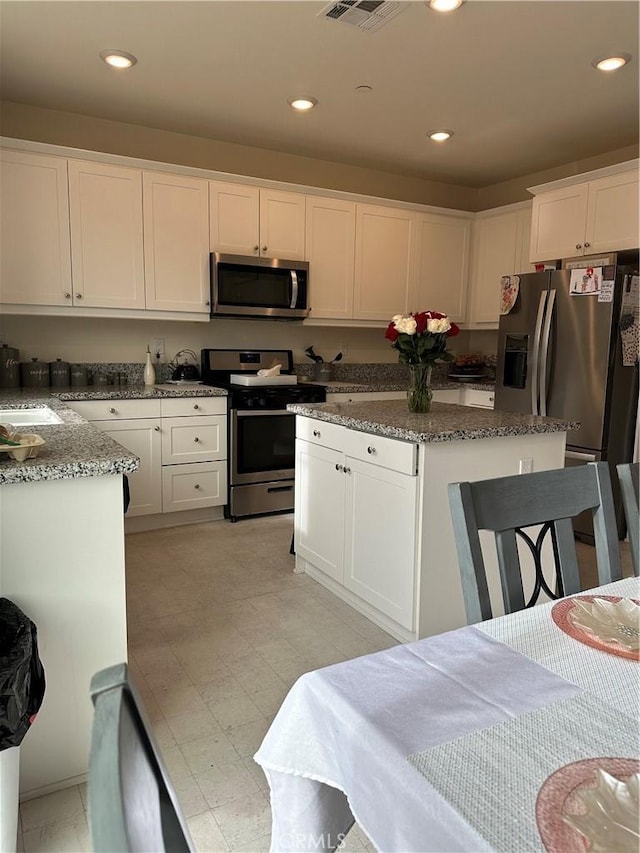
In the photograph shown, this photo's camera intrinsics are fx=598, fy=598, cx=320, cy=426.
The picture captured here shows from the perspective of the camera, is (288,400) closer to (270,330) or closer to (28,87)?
(270,330)

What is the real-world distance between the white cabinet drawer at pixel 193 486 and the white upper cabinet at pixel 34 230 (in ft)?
4.22

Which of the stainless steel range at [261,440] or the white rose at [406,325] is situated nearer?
the white rose at [406,325]

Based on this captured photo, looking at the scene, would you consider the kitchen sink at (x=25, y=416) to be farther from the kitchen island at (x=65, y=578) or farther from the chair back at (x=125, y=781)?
the chair back at (x=125, y=781)

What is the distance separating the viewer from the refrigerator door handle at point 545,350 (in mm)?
3916

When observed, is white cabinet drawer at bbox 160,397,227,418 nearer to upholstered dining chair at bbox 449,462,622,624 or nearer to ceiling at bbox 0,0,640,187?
ceiling at bbox 0,0,640,187

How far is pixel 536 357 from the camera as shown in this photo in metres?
4.00

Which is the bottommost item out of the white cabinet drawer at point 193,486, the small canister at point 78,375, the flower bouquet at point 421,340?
the white cabinet drawer at point 193,486

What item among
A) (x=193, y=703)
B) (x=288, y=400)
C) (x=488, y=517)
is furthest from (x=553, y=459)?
(x=288, y=400)

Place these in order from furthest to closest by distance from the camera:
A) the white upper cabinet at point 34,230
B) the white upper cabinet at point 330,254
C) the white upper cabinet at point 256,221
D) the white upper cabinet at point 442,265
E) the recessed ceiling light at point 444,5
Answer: the white upper cabinet at point 442,265 → the white upper cabinet at point 330,254 → the white upper cabinet at point 256,221 → the white upper cabinet at point 34,230 → the recessed ceiling light at point 444,5

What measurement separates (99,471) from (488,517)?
39.6 inches

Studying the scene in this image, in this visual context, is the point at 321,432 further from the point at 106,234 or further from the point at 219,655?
the point at 106,234

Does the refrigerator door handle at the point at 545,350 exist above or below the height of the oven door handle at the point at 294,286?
below

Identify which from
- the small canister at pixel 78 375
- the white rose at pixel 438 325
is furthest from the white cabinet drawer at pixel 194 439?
the white rose at pixel 438 325

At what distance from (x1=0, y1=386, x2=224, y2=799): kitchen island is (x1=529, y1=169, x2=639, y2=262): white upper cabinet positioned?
3.57 metres
